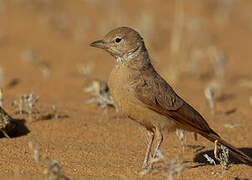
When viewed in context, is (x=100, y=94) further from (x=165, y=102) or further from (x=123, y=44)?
(x=165, y=102)

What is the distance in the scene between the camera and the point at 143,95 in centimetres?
510

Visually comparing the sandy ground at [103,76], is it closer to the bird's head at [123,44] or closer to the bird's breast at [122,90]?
→ the bird's breast at [122,90]

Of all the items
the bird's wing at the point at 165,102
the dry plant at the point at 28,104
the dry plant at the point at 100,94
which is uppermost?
the dry plant at the point at 100,94

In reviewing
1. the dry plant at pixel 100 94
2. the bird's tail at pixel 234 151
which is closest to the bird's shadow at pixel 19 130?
the dry plant at pixel 100 94

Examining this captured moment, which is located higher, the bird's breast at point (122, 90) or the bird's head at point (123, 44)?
the bird's head at point (123, 44)

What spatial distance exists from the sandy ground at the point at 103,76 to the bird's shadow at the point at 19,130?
0.08 feet

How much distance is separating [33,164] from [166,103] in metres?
1.54

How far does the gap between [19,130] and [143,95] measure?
1798mm

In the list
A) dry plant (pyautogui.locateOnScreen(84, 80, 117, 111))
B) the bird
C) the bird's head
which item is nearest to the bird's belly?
the bird

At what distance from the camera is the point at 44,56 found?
10.8 m

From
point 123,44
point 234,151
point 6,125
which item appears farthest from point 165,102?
point 6,125

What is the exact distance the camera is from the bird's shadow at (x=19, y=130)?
5.83 m

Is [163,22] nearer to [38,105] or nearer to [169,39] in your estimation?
[169,39]

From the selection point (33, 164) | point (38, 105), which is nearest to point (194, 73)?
point (38, 105)
